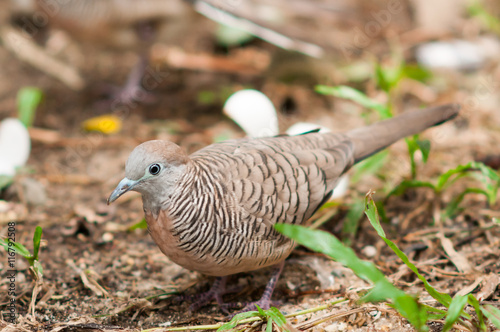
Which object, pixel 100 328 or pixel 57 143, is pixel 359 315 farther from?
pixel 57 143

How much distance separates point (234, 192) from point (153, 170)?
425mm

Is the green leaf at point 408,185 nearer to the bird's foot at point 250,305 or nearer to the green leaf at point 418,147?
the green leaf at point 418,147

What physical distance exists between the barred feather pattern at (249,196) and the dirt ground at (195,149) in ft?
1.48

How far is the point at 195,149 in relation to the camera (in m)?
4.45

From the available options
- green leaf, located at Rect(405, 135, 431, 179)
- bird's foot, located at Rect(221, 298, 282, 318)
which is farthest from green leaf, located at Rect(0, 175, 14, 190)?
green leaf, located at Rect(405, 135, 431, 179)

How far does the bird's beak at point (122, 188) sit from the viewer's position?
232 cm

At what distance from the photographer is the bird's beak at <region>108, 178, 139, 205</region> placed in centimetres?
232

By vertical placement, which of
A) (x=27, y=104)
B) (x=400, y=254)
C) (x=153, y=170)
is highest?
(x=27, y=104)

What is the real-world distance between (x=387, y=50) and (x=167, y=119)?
8.44 ft

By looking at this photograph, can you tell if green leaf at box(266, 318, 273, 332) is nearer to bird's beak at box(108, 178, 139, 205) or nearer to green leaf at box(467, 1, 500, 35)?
bird's beak at box(108, 178, 139, 205)

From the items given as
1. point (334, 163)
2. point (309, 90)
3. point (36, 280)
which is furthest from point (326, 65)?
point (36, 280)

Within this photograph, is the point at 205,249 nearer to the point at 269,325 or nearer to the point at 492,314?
the point at 269,325

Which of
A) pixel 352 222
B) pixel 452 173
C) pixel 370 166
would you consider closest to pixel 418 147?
pixel 452 173

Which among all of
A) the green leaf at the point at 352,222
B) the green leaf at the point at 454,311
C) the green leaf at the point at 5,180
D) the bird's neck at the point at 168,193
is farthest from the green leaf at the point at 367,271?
the green leaf at the point at 5,180
